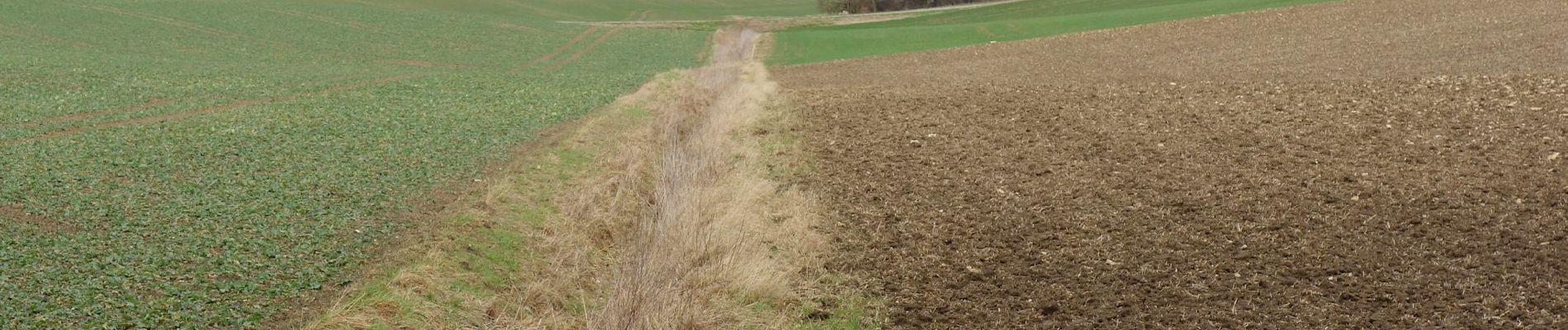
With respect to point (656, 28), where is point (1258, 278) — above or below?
above

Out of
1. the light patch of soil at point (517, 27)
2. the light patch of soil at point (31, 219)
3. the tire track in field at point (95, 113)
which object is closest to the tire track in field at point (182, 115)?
the tire track in field at point (95, 113)

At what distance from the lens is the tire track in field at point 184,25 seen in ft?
138

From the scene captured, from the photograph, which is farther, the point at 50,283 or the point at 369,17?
the point at 369,17

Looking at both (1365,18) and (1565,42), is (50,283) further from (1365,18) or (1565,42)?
(1365,18)

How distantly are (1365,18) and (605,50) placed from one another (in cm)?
2957

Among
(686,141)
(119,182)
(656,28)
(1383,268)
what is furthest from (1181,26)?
(656,28)

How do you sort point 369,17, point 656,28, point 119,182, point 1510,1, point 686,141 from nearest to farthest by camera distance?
point 119,182 → point 686,141 → point 1510,1 → point 369,17 → point 656,28

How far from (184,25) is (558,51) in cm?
1466

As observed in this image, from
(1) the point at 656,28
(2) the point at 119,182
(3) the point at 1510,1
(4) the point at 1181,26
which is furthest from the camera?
(1) the point at 656,28

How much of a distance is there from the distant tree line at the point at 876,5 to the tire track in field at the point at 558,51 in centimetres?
2864

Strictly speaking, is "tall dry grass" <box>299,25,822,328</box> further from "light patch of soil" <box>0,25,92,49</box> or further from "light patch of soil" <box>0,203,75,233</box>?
"light patch of soil" <box>0,25,92,49</box>

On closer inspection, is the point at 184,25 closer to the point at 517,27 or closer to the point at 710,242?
the point at 517,27

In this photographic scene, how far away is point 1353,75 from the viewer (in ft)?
74.5

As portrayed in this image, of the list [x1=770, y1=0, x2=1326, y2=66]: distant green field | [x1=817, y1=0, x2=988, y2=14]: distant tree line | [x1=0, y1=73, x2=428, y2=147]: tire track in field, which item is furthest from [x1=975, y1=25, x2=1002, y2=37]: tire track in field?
[x1=817, y1=0, x2=988, y2=14]: distant tree line
